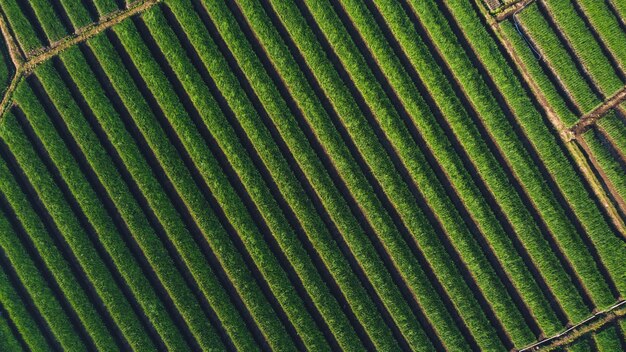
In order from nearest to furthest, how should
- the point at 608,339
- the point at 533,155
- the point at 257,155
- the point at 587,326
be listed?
the point at 608,339
the point at 587,326
the point at 533,155
the point at 257,155

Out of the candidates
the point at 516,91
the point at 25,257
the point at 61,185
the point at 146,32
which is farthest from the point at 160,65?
the point at 516,91

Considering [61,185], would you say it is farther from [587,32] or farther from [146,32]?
[587,32]

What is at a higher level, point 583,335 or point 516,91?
point 516,91

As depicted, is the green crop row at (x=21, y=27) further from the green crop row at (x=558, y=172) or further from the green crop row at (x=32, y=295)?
the green crop row at (x=558, y=172)

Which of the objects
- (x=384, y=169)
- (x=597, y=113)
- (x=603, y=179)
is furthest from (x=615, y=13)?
(x=384, y=169)

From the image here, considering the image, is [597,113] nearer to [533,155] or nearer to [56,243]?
[533,155]

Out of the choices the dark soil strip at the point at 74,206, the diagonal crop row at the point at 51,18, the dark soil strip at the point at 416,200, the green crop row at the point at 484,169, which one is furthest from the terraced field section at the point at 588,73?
the dark soil strip at the point at 74,206

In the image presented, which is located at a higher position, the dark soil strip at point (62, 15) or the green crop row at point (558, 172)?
the dark soil strip at point (62, 15)
